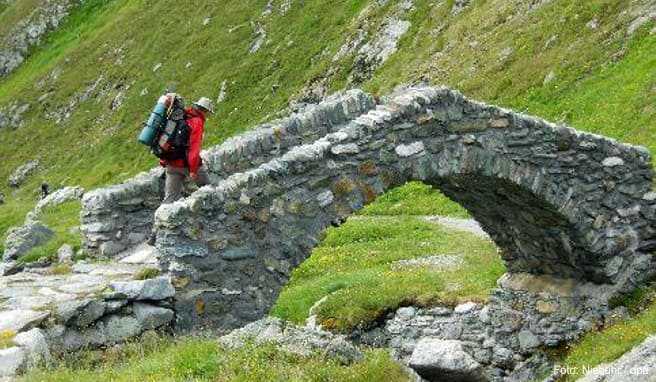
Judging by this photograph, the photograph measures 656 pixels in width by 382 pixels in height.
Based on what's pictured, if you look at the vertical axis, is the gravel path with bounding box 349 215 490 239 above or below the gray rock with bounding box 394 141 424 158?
below

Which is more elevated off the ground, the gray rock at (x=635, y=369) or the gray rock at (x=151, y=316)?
the gray rock at (x=151, y=316)

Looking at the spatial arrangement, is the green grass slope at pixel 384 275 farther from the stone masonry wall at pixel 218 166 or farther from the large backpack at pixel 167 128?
the large backpack at pixel 167 128

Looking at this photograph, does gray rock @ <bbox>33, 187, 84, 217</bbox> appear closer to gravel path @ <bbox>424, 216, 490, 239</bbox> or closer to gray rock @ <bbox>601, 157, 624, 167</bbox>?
gravel path @ <bbox>424, 216, 490, 239</bbox>

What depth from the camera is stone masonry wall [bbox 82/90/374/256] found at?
18.5 meters

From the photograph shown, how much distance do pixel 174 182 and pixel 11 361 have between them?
19.0ft

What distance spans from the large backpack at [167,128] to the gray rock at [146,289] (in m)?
2.78

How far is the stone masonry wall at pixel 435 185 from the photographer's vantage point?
1519cm

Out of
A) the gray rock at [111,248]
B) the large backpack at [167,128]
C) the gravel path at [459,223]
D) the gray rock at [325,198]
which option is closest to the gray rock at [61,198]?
the gravel path at [459,223]

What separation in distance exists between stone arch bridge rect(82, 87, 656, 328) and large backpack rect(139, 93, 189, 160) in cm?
125

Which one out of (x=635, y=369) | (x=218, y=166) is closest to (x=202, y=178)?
(x=218, y=166)

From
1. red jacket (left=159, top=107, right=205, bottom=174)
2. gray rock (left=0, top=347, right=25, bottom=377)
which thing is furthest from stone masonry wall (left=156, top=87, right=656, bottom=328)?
gray rock (left=0, top=347, right=25, bottom=377)

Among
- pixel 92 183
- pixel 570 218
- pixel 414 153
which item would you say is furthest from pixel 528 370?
pixel 92 183

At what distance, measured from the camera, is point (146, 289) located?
47.1 feet

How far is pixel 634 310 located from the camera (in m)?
21.1
